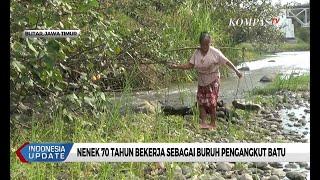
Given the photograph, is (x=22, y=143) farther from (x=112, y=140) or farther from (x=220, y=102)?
(x=220, y=102)

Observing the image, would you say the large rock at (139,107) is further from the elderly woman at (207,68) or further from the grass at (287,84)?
the grass at (287,84)

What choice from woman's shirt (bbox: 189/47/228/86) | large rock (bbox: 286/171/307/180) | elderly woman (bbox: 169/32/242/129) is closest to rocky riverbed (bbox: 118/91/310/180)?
large rock (bbox: 286/171/307/180)

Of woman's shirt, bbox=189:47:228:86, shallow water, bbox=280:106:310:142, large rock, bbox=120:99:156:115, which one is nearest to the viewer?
shallow water, bbox=280:106:310:142

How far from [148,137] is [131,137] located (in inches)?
3.5

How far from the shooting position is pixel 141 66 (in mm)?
4055

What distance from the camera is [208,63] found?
146 inches

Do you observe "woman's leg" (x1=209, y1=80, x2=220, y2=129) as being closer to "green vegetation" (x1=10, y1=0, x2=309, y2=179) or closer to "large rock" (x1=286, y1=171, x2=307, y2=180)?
"green vegetation" (x1=10, y1=0, x2=309, y2=179)

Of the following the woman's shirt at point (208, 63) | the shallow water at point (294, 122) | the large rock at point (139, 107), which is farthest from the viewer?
the large rock at point (139, 107)

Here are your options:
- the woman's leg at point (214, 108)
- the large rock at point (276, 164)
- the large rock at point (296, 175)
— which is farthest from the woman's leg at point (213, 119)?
the large rock at point (296, 175)

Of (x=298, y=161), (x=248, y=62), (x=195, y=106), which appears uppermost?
(x=248, y=62)

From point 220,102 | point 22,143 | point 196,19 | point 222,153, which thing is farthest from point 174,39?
point 22,143

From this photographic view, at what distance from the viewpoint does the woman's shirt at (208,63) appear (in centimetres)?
369

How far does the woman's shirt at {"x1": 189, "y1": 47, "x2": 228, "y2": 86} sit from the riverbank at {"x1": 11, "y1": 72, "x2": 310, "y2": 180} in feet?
0.72

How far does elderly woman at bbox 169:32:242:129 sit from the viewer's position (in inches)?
145
